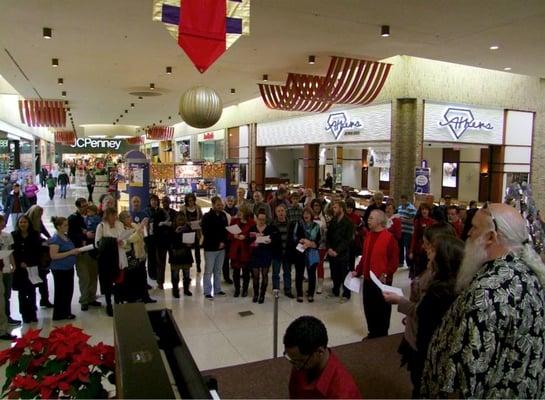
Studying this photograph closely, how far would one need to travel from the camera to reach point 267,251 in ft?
21.4

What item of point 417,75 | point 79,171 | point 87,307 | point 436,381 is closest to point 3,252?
point 87,307

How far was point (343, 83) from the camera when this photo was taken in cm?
966

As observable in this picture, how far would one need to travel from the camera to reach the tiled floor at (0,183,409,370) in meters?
4.90

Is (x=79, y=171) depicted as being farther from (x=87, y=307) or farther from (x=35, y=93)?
(x=87, y=307)

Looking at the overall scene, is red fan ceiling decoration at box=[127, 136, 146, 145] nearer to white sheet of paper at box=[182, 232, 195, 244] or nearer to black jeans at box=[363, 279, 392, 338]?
white sheet of paper at box=[182, 232, 195, 244]

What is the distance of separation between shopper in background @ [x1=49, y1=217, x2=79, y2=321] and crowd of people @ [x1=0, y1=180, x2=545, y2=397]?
0.04 ft

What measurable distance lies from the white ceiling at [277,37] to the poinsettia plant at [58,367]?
17.5 feet

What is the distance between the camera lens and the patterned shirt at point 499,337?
1.84 m

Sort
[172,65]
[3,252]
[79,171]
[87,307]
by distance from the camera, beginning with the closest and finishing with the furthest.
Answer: [3,252] < [87,307] < [172,65] < [79,171]

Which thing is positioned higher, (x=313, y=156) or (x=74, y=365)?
(x=313, y=156)

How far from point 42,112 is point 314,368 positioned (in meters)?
18.2

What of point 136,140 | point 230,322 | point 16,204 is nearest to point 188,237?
point 230,322

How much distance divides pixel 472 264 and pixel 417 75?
1001cm

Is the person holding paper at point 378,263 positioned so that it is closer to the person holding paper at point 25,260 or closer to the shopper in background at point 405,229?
the shopper in background at point 405,229
